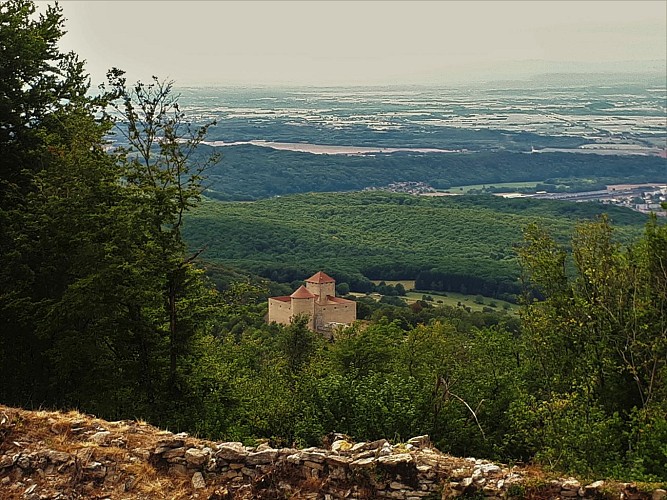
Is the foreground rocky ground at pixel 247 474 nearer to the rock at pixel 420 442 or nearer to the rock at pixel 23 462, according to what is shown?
the rock at pixel 23 462

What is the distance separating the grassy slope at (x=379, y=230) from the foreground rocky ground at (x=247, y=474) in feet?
264

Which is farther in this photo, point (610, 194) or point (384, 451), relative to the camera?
point (610, 194)

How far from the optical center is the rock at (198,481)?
947cm

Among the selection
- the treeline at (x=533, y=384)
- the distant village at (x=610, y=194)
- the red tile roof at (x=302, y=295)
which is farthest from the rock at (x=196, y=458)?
the distant village at (x=610, y=194)

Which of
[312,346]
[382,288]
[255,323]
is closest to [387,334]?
[312,346]

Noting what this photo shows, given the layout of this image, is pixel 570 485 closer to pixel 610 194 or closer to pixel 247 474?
pixel 247 474

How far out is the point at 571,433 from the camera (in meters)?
13.4

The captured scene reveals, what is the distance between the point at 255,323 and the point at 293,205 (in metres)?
82.5

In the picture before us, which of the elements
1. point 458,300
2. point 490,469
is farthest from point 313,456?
point 458,300

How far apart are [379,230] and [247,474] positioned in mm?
120477

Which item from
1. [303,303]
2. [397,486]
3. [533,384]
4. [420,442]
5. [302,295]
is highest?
[397,486]

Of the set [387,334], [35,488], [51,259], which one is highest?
[51,259]

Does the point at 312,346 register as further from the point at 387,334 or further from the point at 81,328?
the point at 81,328

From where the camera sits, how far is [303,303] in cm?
7200
